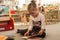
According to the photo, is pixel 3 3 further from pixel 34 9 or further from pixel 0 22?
pixel 34 9

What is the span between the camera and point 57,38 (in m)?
1.69

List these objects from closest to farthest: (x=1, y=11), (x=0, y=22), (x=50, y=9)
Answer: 1. (x=0, y=22)
2. (x=1, y=11)
3. (x=50, y=9)

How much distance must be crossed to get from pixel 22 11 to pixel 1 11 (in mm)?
501

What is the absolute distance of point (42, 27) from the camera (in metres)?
1.73

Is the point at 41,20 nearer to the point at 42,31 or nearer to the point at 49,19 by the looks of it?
the point at 42,31

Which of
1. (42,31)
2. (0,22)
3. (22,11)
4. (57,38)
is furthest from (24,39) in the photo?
(22,11)

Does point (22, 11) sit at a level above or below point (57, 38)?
above

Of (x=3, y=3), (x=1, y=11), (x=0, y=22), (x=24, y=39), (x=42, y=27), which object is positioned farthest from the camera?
(x=3, y=3)

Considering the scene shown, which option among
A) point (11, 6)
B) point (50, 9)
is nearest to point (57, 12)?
point (50, 9)

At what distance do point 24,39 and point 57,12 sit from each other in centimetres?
196

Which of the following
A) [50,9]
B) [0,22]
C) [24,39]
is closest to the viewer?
[24,39]

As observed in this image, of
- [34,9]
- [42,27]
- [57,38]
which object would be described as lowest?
[57,38]

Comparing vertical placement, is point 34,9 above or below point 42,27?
above

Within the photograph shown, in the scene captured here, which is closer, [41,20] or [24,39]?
[24,39]
